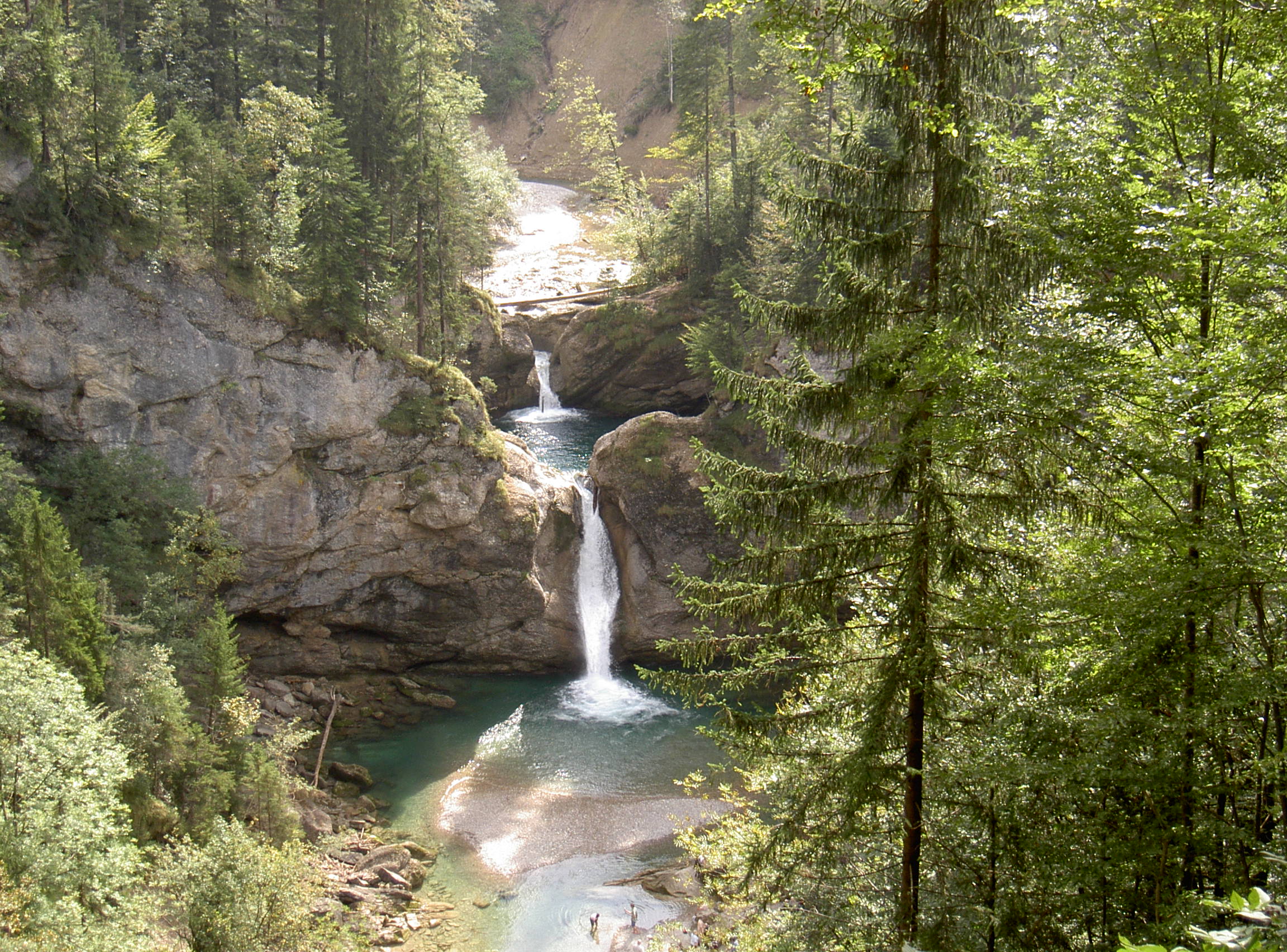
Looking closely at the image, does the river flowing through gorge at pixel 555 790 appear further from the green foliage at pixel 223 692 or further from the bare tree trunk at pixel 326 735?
the green foliage at pixel 223 692

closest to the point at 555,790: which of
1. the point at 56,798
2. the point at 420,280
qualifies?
the point at 56,798

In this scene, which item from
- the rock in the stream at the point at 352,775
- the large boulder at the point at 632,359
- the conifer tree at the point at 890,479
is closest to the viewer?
the conifer tree at the point at 890,479

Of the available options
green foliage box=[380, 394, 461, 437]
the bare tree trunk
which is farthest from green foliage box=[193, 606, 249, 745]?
green foliage box=[380, 394, 461, 437]

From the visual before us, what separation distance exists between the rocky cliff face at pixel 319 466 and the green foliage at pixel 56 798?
10342mm

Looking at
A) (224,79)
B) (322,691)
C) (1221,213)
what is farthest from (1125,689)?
(224,79)

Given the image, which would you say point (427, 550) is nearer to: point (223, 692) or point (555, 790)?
point (223, 692)

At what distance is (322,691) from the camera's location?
2752 cm

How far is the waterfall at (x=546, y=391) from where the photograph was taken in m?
43.1

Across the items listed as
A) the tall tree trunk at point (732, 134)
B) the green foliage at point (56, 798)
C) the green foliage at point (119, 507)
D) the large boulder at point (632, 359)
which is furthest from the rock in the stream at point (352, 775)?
the tall tree trunk at point (732, 134)

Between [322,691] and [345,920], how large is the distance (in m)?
10.3

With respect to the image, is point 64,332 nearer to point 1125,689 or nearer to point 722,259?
point 722,259

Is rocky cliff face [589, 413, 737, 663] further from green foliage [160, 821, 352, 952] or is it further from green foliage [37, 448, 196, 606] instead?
green foliage [160, 821, 352, 952]

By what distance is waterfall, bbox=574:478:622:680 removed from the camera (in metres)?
30.5

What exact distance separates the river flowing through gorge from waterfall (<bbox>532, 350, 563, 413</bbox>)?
1040 cm
